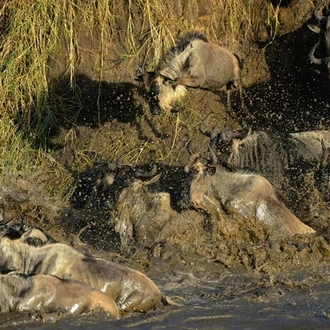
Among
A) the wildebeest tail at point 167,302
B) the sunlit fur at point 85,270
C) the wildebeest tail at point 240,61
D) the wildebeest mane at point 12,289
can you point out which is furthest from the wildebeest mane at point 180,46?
the wildebeest mane at point 12,289

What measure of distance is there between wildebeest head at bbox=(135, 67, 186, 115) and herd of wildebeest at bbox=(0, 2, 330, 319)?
0.01 m

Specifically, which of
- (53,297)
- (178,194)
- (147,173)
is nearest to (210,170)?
(178,194)

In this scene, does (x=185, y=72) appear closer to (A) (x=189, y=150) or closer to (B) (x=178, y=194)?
(A) (x=189, y=150)

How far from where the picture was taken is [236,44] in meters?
13.3

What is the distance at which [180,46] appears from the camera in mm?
11992

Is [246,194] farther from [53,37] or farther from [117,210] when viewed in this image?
[53,37]

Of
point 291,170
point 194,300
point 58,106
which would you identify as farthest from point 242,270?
point 58,106

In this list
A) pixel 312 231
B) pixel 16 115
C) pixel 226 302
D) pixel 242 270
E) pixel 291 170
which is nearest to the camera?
pixel 226 302

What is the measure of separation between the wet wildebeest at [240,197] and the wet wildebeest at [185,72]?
84 cm

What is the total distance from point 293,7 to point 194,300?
4867 millimetres

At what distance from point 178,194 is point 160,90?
1.14 metres

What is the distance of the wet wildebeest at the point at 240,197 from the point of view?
Result: 432 inches

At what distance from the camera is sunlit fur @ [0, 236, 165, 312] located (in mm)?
9031

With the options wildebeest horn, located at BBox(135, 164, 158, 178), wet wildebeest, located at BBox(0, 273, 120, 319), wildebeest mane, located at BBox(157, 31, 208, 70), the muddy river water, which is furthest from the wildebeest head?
wet wildebeest, located at BBox(0, 273, 120, 319)
